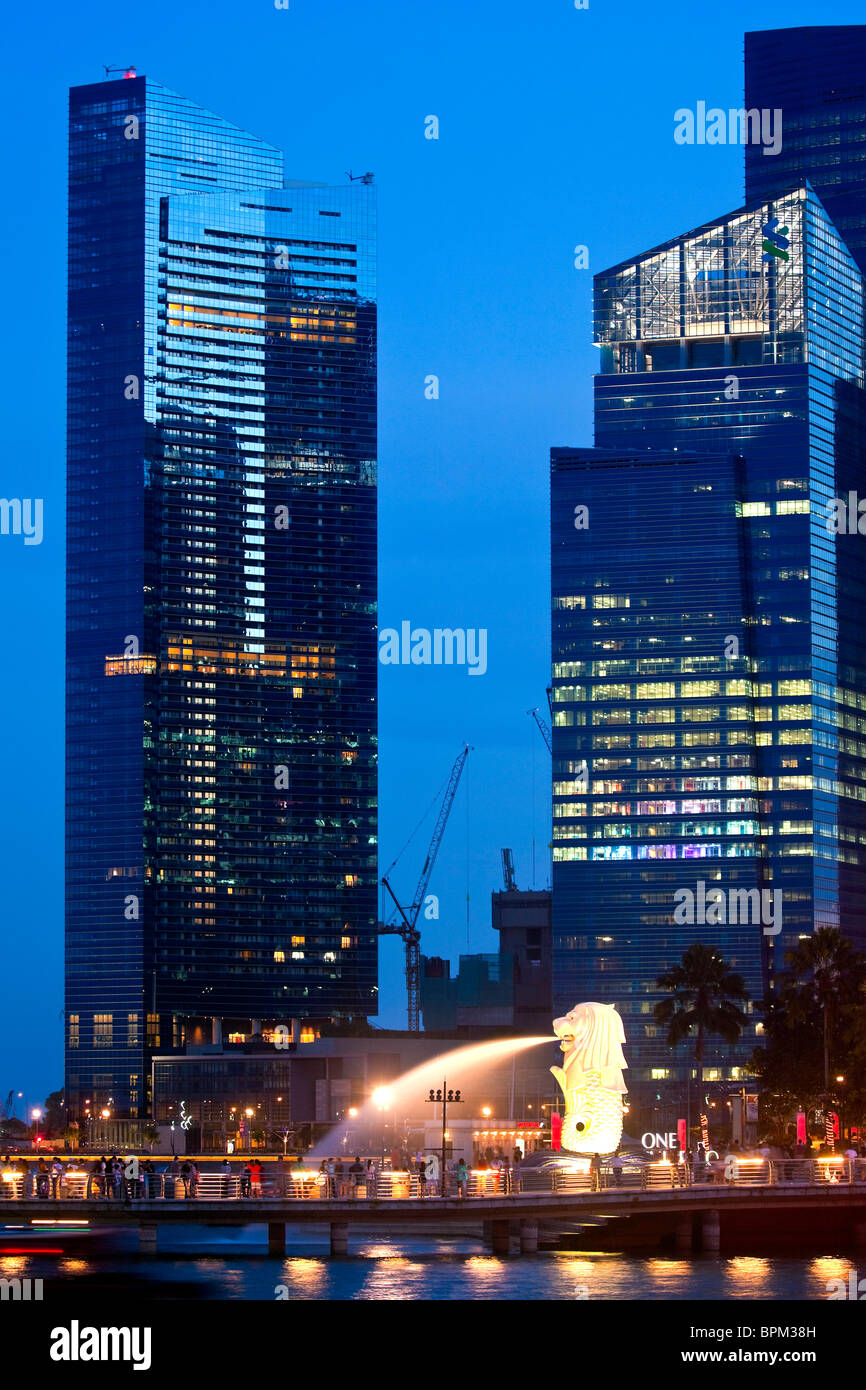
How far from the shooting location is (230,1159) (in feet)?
585

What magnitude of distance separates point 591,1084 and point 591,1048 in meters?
1.73

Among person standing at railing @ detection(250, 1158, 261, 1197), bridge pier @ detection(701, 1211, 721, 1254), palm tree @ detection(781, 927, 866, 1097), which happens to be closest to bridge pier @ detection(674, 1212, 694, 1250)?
bridge pier @ detection(701, 1211, 721, 1254)

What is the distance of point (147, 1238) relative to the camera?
106500 mm

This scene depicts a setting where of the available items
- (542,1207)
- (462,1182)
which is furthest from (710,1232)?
(462,1182)

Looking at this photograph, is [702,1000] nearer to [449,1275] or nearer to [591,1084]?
[591,1084]

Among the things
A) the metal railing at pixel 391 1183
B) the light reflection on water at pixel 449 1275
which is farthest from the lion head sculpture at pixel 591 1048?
the light reflection on water at pixel 449 1275

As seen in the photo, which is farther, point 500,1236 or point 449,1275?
point 500,1236

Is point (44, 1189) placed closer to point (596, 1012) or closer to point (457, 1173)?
point (457, 1173)

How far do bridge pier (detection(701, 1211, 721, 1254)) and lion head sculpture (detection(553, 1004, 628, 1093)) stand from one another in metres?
7.20
